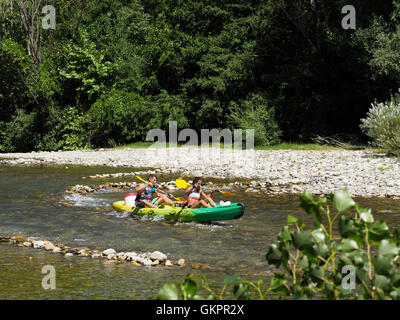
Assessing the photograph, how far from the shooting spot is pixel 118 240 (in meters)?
10.6

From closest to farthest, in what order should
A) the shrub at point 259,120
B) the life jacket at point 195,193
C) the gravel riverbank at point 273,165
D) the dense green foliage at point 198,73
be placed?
1. the life jacket at point 195,193
2. the gravel riverbank at point 273,165
3. the shrub at point 259,120
4. the dense green foliage at point 198,73

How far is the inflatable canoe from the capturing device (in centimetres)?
1186

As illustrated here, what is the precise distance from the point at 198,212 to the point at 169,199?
4.34 ft

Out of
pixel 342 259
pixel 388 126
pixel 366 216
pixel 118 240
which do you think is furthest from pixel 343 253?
pixel 388 126

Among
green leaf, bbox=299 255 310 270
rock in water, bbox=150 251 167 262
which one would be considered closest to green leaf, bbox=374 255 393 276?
green leaf, bbox=299 255 310 270

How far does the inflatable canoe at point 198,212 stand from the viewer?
38.9ft

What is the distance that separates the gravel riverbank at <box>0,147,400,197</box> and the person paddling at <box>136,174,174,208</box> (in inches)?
150

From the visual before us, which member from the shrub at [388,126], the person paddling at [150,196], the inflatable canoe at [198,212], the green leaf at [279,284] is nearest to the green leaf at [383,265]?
the green leaf at [279,284]

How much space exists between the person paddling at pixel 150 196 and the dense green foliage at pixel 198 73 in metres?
15.1

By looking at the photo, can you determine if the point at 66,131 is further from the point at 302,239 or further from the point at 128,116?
the point at 302,239

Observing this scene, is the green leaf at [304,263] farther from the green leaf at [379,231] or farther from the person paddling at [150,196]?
the person paddling at [150,196]

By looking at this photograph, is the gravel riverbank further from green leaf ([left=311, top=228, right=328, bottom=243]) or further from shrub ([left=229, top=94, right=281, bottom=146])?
green leaf ([left=311, top=228, right=328, bottom=243])

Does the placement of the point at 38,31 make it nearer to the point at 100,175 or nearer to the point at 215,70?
the point at 215,70
